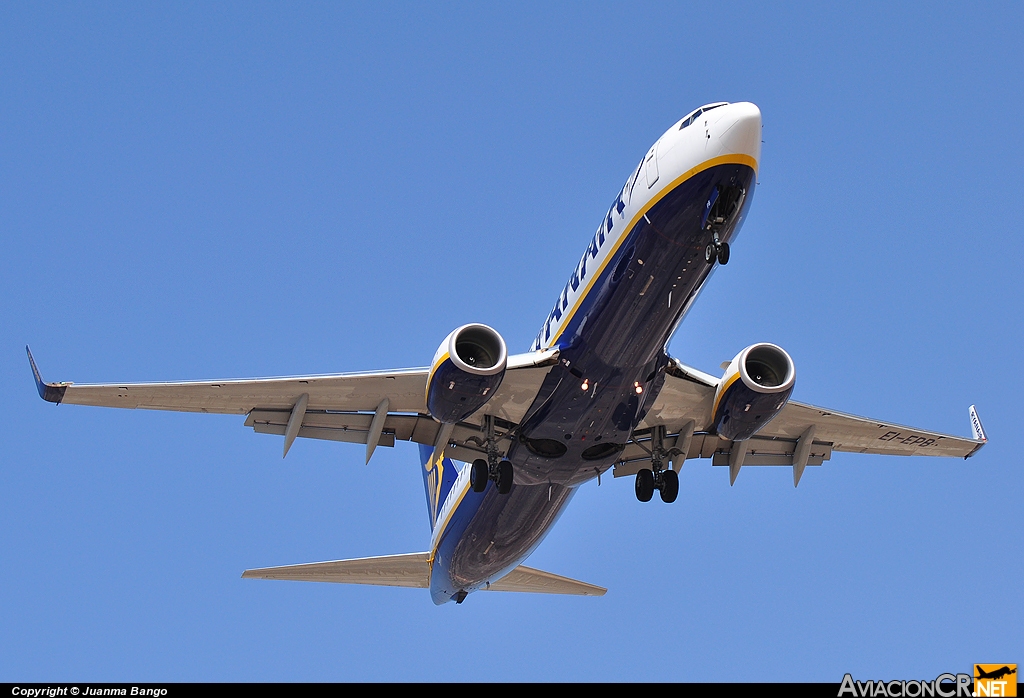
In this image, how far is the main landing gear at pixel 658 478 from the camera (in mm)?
24172

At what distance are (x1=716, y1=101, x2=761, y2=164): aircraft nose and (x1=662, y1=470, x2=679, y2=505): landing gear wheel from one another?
8499 millimetres

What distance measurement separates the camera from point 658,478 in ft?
79.5

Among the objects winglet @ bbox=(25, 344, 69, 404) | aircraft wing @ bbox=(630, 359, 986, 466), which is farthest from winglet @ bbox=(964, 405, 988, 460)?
winglet @ bbox=(25, 344, 69, 404)

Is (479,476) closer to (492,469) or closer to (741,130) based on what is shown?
(492,469)

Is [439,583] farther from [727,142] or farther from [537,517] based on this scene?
[727,142]

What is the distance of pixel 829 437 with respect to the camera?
1045 inches

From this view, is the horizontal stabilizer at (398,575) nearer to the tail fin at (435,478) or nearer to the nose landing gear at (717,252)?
the tail fin at (435,478)

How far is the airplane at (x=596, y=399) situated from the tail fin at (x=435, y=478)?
0.11 metres

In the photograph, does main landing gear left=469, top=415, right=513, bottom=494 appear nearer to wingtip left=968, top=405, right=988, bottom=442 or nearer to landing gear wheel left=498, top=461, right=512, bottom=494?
landing gear wheel left=498, top=461, right=512, bottom=494

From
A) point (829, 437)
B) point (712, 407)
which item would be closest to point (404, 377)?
point (712, 407)

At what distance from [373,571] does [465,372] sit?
10.9m

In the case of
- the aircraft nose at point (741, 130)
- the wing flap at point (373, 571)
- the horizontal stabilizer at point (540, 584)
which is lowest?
the horizontal stabilizer at point (540, 584)

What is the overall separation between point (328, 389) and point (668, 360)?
6.78 metres

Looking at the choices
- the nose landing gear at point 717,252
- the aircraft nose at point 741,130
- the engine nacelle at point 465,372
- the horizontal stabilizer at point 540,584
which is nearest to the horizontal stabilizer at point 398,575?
the horizontal stabilizer at point 540,584
